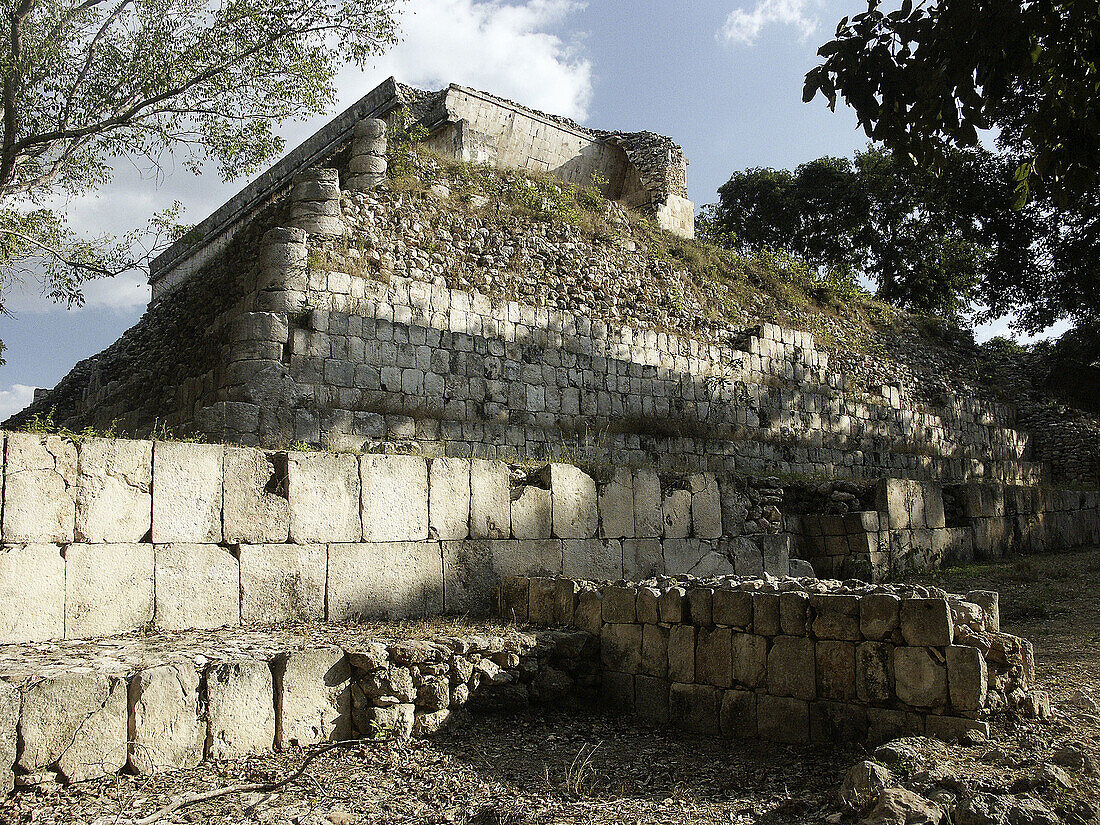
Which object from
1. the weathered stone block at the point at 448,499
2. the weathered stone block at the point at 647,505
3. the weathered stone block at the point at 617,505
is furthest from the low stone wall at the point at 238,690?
the weathered stone block at the point at 647,505

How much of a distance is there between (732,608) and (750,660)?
0.33m

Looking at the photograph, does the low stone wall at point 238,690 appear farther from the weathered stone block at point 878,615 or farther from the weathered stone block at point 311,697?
the weathered stone block at point 878,615

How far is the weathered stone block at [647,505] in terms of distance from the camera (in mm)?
8773

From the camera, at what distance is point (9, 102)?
10.3m

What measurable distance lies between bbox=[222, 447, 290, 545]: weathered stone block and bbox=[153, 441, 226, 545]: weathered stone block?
0.08 m

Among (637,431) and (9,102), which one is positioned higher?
(9,102)

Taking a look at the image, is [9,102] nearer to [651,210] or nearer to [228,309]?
[228,309]

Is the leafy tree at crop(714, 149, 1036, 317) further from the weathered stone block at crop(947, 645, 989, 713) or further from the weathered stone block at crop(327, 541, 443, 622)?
the weathered stone block at crop(947, 645, 989, 713)

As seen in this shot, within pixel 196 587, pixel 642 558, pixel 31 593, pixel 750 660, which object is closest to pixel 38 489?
pixel 31 593

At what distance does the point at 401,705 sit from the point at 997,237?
72.3ft

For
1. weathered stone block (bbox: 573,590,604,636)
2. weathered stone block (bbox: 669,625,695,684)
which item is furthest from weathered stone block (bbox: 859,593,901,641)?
weathered stone block (bbox: 573,590,604,636)

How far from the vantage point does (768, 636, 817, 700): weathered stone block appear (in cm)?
495

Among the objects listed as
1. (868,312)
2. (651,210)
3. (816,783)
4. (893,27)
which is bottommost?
(816,783)

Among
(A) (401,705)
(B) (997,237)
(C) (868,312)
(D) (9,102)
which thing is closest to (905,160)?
(A) (401,705)
